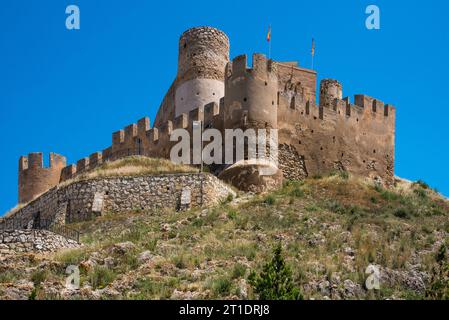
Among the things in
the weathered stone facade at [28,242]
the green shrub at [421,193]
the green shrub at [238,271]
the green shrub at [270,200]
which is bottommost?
the green shrub at [238,271]

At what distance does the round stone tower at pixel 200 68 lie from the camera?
4566 cm

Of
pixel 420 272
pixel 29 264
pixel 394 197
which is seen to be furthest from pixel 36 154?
pixel 420 272

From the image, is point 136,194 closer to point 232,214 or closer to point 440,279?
point 232,214

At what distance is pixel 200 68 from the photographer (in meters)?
46.0

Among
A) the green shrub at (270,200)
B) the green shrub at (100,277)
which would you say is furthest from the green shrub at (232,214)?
the green shrub at (100,277)

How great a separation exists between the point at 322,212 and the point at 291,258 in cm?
627

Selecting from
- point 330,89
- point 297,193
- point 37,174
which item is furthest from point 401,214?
point 37,174

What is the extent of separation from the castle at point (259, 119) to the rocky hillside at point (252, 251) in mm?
3323

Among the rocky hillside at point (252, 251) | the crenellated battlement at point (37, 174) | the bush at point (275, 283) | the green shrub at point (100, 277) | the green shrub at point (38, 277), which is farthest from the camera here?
the crenellated battlement at point (37, 174)

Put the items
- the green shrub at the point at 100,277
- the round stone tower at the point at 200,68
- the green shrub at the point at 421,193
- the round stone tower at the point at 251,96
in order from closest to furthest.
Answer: the green shrub at the point at 100,277 → the round stone tower at the point at 251,96 → the green shrub at the point at 421,193 → the round stone tower at the point at 200,68

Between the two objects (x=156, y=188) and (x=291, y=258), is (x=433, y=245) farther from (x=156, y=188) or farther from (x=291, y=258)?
(x=156, y=188)

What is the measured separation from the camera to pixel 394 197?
37.8 metres

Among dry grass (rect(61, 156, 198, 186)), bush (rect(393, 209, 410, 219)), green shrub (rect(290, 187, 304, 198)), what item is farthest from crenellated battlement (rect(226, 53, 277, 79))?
bush (rect(393, 209, 410, 219))

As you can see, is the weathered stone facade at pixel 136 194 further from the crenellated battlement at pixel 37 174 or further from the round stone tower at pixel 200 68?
the crenellated battlement at pixel 37 174
